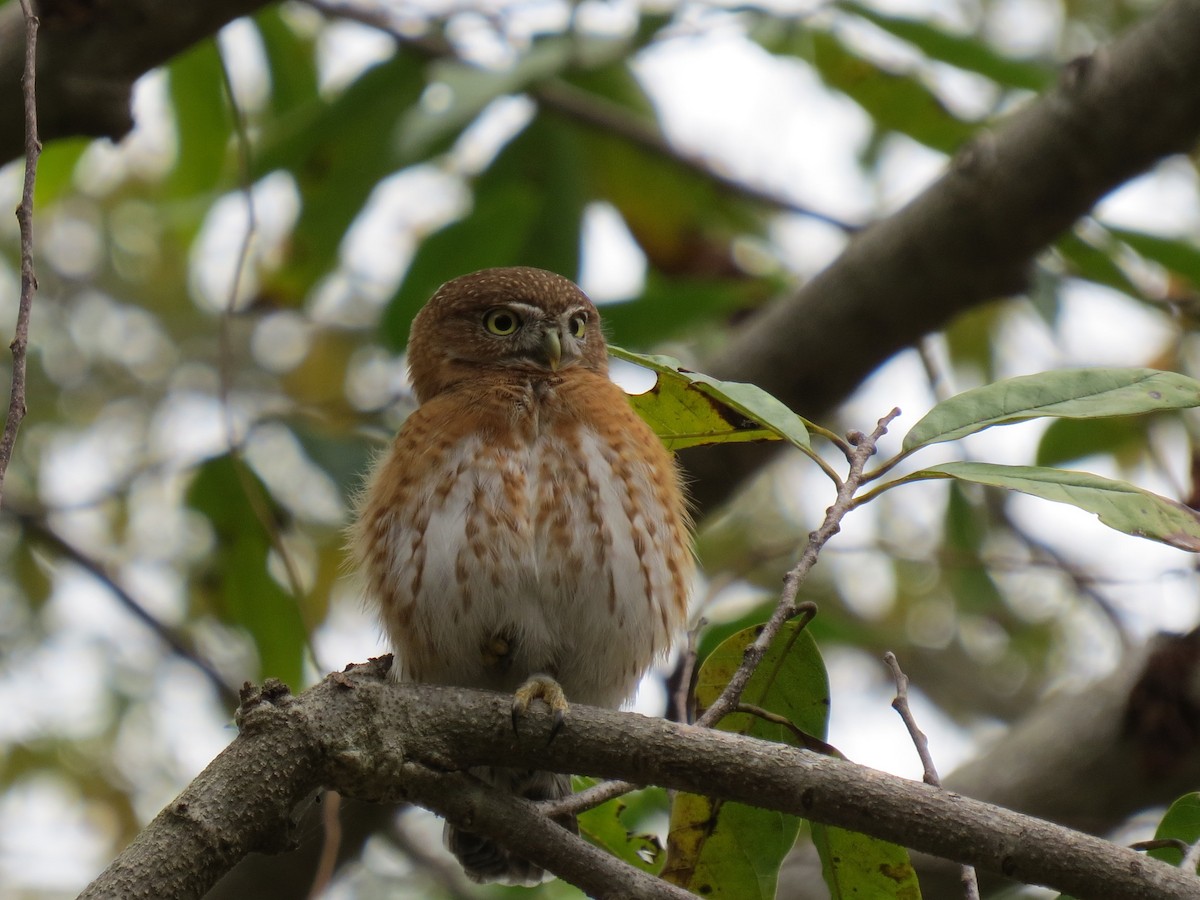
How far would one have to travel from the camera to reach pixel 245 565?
4.89 metres

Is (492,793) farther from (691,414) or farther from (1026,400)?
(1026,400)

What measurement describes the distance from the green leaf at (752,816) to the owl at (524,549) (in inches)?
30.4

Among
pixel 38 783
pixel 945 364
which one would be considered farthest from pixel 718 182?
pixel 38 783

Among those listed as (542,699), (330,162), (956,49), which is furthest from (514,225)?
(542,699)

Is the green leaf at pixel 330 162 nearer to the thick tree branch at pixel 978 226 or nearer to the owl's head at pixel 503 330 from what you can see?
the owl's head at pixel 503 330

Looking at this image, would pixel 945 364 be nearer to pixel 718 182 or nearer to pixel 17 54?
pixel 718 182

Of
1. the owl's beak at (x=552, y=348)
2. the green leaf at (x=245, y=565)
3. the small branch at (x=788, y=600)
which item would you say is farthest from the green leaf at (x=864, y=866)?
the green leaf at (x=245, y=565)

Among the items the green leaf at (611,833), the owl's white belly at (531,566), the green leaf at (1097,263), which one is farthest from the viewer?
the green leaf at (1097,263)

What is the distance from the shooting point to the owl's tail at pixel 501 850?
3777mm

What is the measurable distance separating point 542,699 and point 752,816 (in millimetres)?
575

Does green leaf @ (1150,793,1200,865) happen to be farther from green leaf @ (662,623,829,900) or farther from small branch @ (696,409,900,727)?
small branch @ (696,409,900,727)

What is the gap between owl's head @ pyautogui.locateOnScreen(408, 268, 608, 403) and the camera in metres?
4.45

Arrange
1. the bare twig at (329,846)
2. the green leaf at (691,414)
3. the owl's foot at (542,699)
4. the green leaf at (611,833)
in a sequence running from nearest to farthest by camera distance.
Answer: the owl's foot at (542,699) → the green leaf at (691,414) → the green leaf at (611,833) → the bare twig at (329,846)

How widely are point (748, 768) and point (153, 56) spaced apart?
8.49 feet
